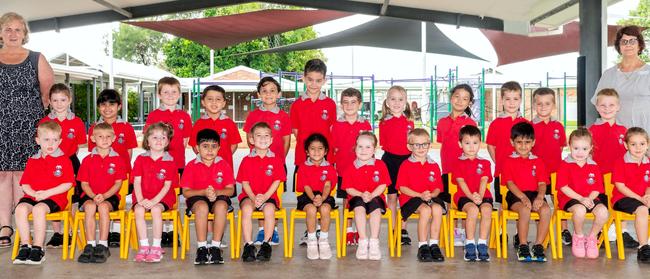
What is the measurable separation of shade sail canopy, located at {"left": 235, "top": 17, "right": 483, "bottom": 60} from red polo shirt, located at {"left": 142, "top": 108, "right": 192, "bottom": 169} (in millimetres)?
7553

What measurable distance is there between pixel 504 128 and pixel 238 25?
6.07m

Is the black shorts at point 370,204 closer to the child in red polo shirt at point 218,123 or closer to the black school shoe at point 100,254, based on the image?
the child in red polo shirt at point 218,123

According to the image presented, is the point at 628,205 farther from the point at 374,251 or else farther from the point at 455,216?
the point at 374,251

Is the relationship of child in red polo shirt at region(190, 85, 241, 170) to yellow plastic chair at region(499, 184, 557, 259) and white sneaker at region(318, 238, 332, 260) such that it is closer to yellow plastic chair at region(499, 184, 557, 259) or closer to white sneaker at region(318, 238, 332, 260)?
white sneaker at region(318, 238, 332, 260)

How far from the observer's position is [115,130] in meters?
5.31

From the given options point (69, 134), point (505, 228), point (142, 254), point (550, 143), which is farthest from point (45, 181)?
point (550, 143)

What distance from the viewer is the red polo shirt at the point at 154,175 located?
4.79m

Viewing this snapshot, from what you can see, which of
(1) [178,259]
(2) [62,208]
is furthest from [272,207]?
(2) [62,208]

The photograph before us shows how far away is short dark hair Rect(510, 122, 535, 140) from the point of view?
4852 millimetres

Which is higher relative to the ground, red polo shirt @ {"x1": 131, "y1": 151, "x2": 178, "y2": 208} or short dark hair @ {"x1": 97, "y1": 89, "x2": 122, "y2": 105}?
short dark hair @ {"x1": 97, "y1": 89, "x2": 122, "y2": 105}

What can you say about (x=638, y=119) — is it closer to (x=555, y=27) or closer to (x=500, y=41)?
(x=555, y=27)

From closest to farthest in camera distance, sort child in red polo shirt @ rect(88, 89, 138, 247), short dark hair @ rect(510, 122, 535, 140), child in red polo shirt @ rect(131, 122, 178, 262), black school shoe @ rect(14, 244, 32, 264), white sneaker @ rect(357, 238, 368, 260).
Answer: black school shoe @ rect(14, 244, 32, 264) → white sneaker @ rect(357, 238, 368, 260) → child in red polo shirt @ rect(131, 122, 178, 262) → short dark hair @ rect(510, 122, 535, 140) → child in red polo shirt @ rect(88, 89, 138, 247)

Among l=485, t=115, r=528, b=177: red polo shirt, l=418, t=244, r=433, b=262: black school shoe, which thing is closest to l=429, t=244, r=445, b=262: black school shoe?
l=418, t=244, r=433, b=262: black school shoe

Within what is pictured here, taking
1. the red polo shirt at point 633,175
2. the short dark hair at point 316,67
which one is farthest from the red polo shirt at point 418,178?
the red polo shirt at point 633,175
